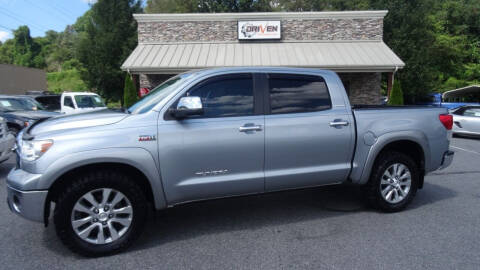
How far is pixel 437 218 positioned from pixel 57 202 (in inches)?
180

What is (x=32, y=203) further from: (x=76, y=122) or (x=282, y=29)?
(x=282, y=29)

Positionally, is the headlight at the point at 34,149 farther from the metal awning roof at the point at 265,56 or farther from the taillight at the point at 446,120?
the metal awning roof at the point at 265,56

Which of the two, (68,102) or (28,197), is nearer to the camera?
(28,197)

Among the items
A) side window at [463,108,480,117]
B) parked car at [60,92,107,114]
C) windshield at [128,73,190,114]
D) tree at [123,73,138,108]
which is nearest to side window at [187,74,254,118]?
windshield at [128,73,190,114]

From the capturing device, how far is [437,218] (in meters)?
4.37

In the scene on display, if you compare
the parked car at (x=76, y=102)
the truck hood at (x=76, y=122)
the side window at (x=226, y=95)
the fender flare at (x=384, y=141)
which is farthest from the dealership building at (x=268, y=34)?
the truck hood at (x=76, y=122)

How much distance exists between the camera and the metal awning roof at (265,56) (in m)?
14.8

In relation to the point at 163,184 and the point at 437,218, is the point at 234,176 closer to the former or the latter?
the point at 163,184

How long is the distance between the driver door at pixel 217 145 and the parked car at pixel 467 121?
1183cm

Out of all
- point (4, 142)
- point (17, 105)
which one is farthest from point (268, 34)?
point (4, 142)

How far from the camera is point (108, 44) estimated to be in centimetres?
2684

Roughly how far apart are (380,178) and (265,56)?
38.9 feet

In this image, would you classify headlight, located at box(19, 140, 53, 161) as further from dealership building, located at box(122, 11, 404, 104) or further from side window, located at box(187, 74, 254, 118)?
dealership building, located at box(122, 11, 404, 104)

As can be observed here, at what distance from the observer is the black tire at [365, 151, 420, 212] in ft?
14.7
